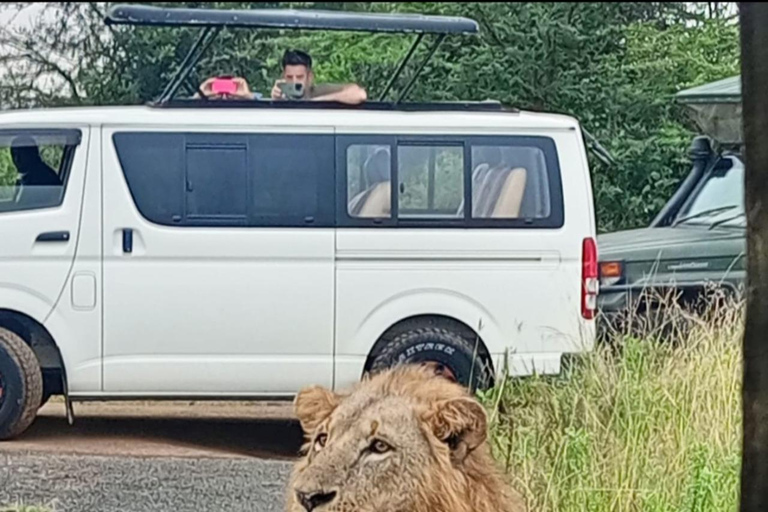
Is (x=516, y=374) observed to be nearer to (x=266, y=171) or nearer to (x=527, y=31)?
(x=266, y=171)

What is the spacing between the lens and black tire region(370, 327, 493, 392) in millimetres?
9406

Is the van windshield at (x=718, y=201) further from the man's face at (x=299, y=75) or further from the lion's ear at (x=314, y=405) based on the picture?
the lion's ear at (x=314, y=405)

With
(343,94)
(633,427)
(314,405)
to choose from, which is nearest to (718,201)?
(343,94)

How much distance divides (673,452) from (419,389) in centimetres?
219

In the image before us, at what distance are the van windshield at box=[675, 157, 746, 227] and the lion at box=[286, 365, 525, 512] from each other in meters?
6.27

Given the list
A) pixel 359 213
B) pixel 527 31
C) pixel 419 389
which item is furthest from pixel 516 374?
pixel 527 31

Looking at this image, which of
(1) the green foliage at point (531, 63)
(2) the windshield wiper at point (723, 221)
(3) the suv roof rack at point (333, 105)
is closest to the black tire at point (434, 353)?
(3) the suv roof rack at point (333, 105)

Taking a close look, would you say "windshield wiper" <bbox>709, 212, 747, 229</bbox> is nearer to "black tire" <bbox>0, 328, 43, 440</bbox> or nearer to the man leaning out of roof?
the man leaning out of roof

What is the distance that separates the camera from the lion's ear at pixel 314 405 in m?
4.64

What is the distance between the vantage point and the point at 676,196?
438 inches

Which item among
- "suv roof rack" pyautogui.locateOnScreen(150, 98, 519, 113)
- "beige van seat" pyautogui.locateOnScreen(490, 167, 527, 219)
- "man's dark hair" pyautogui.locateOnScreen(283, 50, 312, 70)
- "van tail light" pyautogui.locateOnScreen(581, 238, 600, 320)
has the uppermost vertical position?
"man's dark hair" pyautogui.locateOnScreen(283, 50, 312, 70)

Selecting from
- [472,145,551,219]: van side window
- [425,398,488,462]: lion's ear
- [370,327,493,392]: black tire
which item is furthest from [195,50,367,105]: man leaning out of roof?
[425,398,488,462]: lion's ear

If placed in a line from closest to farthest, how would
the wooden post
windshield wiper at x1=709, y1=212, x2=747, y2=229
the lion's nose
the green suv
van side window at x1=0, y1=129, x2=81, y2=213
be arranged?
1. the wooden post
2. the lion's nose
3. van side window at x1=0, y1=129, x2=81, y2=213
4. the green suv
5. windshield wiper at x1=709, y1=212, x2=747, y2=229

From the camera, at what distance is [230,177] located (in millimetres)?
9391
